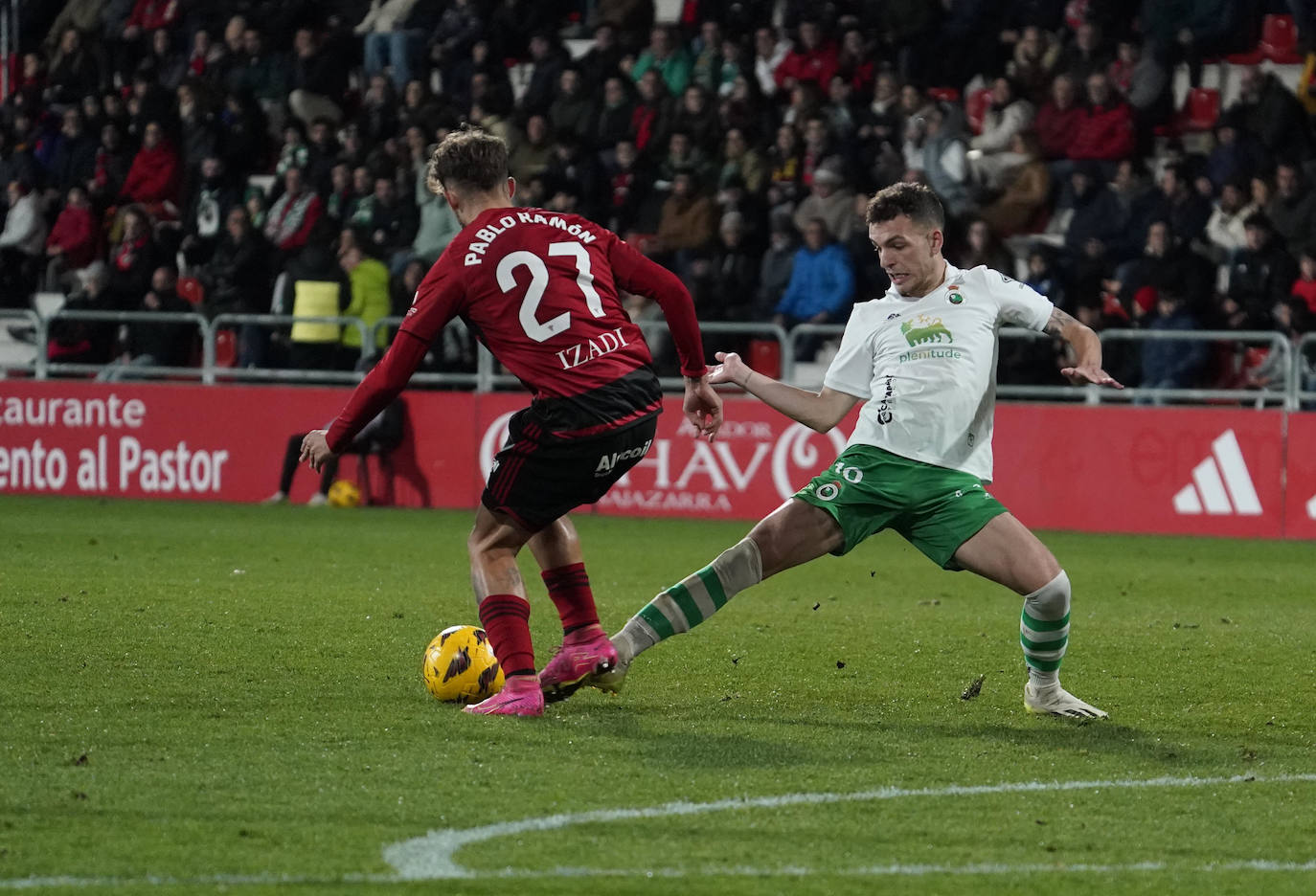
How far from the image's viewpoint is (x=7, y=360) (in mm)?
18719

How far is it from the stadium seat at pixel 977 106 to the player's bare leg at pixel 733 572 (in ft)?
38.4

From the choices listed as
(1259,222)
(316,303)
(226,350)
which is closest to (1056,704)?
(1259,222)

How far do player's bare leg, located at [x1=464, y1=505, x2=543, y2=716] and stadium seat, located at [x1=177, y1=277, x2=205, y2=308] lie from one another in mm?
12746

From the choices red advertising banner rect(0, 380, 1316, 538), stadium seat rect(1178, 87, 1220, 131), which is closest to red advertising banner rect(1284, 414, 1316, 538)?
red advertising banner rect(0, 380, 1316, 538)

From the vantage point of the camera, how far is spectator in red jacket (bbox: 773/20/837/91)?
18.7 meters

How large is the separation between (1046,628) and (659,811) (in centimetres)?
208

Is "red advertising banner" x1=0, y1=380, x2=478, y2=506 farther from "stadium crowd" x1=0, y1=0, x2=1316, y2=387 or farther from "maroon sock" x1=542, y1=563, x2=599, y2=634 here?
"maroon sock" x1=542, y1=563, x2=599, y2=634

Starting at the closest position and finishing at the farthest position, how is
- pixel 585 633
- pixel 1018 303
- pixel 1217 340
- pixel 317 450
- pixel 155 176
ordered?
1. pixel 317 450
2. pixel 1018 303
3. pixel 585 633
4. pixel 1217 340
5. pixel 155 176

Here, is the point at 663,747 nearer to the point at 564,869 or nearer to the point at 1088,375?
the point at 564,869

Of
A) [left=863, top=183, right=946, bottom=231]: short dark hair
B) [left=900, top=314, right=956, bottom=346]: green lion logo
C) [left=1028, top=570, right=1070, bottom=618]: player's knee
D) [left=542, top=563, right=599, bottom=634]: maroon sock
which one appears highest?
[left=863, top=183, right=946, bottom=231]: short dark hair

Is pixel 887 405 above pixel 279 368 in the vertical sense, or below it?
above

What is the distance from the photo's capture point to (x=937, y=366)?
6.65 metres

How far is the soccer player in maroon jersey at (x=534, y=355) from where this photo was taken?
645 centimetres

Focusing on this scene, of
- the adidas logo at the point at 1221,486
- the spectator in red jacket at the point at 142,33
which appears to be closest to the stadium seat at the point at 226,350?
the spectator in red jacket at the point at 142,33
